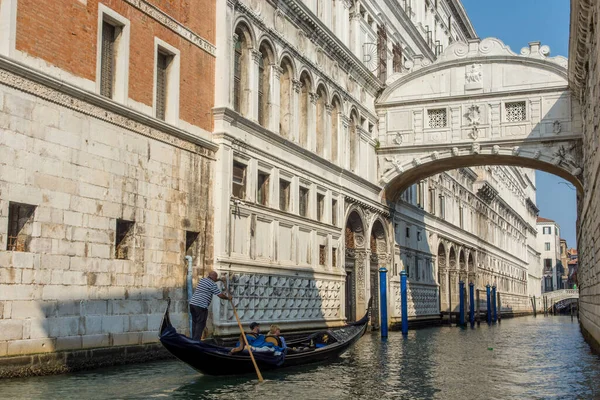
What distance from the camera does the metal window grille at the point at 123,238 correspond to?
13047mm

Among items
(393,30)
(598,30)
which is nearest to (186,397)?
(598,30)

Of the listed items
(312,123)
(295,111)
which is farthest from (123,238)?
(312,123)

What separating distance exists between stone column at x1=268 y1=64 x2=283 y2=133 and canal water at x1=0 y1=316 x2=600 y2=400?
230 inches

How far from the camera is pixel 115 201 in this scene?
42.0 feet

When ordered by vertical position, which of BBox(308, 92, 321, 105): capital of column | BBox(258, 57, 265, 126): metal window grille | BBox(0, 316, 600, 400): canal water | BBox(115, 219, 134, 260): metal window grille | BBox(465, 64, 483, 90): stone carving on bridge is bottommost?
BBox(0, 316, 600, 400): canal water

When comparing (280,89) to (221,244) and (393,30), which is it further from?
(393,30)

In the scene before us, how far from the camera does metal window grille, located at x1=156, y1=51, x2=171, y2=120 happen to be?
14.7m

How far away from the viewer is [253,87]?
17.8 m

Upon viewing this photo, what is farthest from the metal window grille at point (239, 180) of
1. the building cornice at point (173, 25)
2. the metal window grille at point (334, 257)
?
the metal window grille at point (334, 257)

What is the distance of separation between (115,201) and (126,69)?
234cm

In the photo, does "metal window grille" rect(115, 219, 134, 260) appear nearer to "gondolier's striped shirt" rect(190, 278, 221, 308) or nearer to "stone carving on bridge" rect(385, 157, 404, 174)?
"gondolier's striped shirt" rect(190, 278, 221, 308)

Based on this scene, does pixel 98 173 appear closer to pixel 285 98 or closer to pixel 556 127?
pixel 285 98

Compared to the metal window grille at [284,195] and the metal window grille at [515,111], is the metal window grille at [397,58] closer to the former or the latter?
the metal window grille at [515,111]

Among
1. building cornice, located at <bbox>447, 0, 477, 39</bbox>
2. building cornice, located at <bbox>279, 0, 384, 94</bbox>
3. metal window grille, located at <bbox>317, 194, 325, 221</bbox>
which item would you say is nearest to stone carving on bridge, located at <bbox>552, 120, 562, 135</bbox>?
building cornice, located at <bbox>279, 0, 384, 94</bbox>
